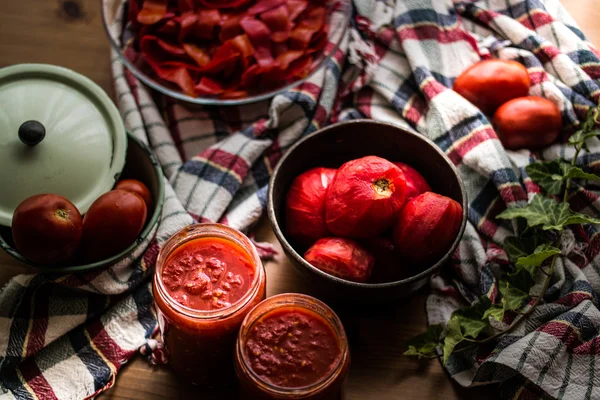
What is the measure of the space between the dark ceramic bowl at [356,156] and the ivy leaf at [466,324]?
73 millimetres

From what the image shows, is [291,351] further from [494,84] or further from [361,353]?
[494,84]

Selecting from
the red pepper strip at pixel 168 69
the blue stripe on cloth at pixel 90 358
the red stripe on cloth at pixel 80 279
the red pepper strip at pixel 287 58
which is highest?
the red pepper strip at pixel 287 58

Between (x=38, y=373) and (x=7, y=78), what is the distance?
1.43 feet

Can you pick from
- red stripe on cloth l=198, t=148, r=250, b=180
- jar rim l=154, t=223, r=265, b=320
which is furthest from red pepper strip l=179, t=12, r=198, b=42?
jar rim l=154, t=223, r=265, b=320

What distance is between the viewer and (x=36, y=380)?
96 cm

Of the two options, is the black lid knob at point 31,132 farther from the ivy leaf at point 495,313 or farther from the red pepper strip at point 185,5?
the ivy leaf at point 495,313

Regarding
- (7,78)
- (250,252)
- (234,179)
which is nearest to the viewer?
(250,252)

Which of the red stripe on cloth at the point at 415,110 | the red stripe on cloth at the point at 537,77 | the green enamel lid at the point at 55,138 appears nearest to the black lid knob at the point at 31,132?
the green enamel lid at the point at 55,138

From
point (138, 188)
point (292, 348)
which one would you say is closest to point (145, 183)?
point (138, 188)

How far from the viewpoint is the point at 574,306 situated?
0.97 meters

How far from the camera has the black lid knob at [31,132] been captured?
94cm

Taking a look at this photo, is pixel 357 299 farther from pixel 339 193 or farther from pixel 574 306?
pixel 574 306

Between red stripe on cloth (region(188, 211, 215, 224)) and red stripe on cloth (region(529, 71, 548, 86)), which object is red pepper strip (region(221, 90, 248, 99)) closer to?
red stripe on cloth (region(188, 211, 215, 224))

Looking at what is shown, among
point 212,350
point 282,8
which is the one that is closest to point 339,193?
point 212,350
